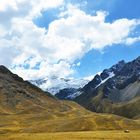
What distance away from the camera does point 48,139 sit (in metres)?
119

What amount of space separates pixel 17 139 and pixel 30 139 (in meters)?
4.72

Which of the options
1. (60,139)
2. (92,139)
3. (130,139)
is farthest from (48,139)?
(130,139)

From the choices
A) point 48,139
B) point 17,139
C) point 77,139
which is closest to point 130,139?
point 77,139

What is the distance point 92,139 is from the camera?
4500 inches

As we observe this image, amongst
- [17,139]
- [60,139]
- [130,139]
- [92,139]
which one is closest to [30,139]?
[17,139]

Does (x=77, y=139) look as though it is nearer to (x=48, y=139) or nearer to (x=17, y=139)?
(x=48, y=139)

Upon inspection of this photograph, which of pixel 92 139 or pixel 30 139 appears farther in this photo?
pixel 30 139

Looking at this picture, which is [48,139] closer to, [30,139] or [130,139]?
[30,139]

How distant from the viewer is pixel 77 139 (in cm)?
11531

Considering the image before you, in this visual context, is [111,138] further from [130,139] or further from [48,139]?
[48,139]

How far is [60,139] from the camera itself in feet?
378

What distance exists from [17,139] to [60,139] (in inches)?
677

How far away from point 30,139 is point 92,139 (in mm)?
20886

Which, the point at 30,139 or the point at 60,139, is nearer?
the point at 60,139
